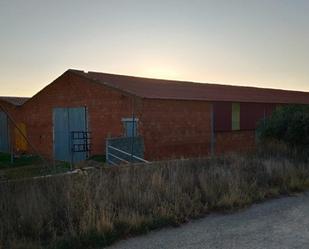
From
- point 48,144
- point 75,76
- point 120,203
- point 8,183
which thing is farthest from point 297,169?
point 48,144

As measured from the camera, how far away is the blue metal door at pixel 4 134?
29.9 meters

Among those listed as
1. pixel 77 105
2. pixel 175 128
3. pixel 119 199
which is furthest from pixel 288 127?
pixel 77 105

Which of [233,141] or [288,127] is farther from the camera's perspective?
[233,141]

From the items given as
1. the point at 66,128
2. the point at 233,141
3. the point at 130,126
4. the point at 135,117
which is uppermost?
the point at 135,117

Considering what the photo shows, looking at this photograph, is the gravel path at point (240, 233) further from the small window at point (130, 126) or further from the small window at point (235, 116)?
the small window at point (235, 116)

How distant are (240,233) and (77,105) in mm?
17462

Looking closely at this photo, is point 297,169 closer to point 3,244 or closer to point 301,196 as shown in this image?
point 301,196

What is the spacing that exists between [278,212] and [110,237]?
3834mm

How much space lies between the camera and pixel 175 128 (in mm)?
20469

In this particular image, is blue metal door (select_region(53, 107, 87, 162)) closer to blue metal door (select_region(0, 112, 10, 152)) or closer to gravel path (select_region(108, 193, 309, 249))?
blue metal door (select_region(0, 112, 10, 152))

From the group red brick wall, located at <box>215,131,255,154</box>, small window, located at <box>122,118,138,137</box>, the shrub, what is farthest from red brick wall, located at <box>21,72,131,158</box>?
the shrub

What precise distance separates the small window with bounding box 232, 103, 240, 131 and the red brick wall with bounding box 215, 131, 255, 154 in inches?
13.2

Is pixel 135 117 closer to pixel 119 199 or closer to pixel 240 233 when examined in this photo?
pixel 119 199

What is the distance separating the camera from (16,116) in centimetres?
2875
